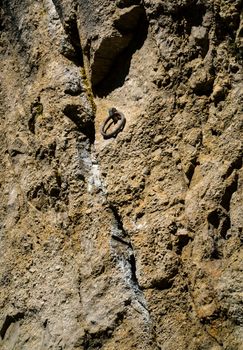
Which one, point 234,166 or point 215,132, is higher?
point 215,132

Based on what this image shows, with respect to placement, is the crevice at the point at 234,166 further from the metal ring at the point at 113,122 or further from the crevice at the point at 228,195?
the metal ring at the point at 113,122

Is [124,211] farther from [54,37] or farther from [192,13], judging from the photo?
[54,37]

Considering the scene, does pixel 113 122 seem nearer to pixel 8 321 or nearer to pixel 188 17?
pixel 188 17

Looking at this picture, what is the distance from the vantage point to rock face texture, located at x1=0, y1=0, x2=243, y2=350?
3066 mm

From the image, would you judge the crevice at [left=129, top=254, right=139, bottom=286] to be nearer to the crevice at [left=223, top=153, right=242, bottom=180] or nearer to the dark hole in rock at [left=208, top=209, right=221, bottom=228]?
the dark hole in rock at [left=208, top=209, right=221, bottom=228]

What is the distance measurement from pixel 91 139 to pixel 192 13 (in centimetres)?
118

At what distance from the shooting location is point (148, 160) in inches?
137

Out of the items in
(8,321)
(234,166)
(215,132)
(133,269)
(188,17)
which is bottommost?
(8,321)

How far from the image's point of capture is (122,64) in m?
3.85

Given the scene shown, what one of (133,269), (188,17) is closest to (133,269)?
(133,269)

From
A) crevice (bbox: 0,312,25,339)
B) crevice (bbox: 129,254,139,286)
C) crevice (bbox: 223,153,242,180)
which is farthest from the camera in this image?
crevice (bbox: 0,312,25,339)

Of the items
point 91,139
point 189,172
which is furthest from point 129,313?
point 91,139

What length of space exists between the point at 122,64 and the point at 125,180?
2.92 ft

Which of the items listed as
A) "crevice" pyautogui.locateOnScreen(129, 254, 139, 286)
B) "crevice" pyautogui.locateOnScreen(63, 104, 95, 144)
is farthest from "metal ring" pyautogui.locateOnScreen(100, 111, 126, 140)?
"crevice" pyautogui.locateOnScreen(129, 254, 139, 286)
